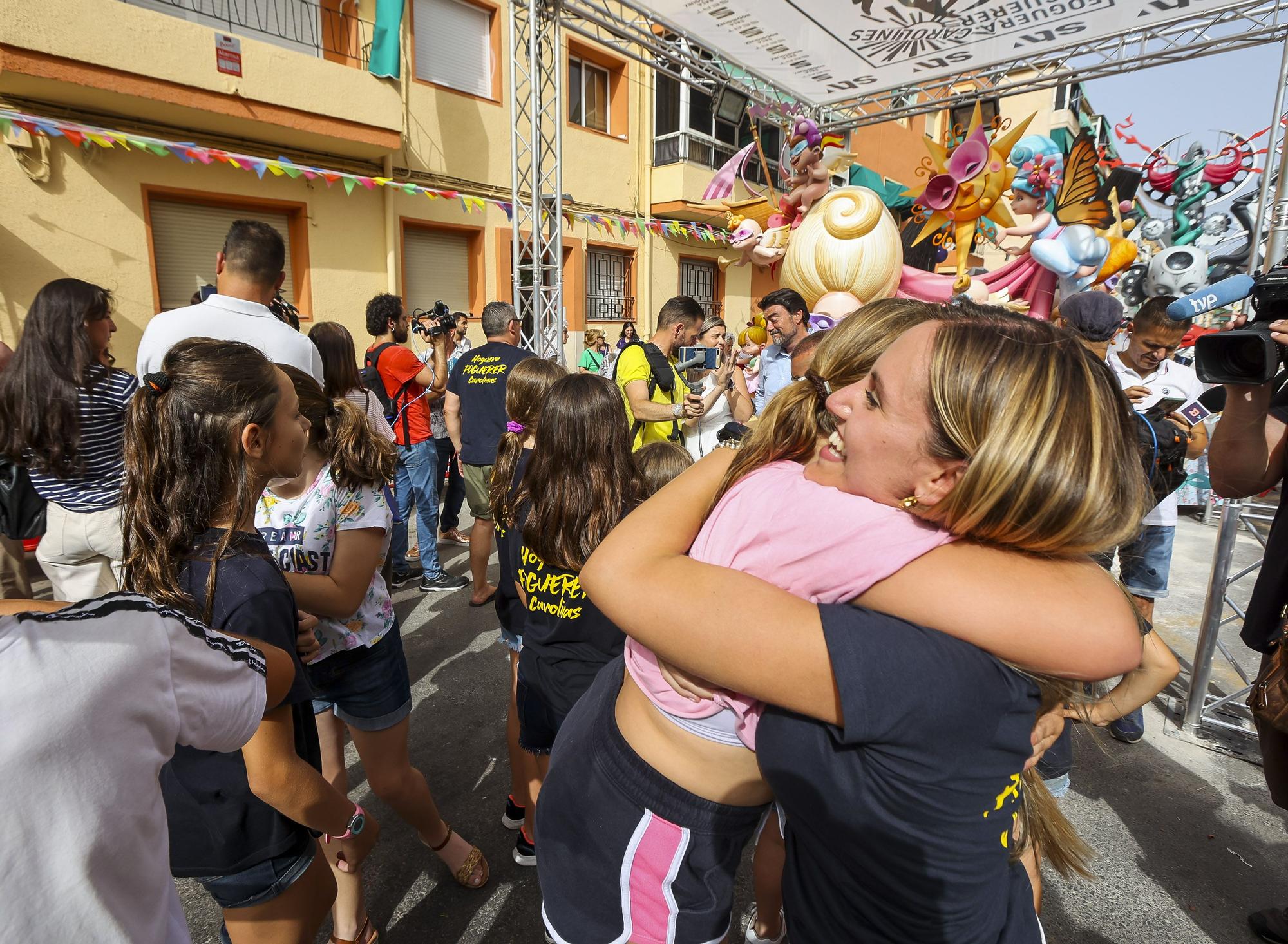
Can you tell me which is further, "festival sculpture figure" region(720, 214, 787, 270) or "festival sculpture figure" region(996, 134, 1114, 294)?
"festival sculpture figure" region(720, 214, 787, 270)

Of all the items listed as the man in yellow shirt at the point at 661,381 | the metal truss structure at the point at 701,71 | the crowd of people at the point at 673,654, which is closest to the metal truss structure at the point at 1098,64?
the metal truss structure at the point at 701,71

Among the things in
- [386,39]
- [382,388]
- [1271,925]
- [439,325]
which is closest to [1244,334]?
[1271,925]

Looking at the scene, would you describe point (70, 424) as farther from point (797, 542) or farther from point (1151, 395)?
point (1151, 395)

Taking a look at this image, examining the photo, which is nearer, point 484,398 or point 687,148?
point 484,398

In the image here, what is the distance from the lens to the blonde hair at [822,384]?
1051 mm

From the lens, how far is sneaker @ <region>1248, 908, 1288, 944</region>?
1904 millimetres

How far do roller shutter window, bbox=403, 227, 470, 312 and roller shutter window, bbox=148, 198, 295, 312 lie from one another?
1836 mm

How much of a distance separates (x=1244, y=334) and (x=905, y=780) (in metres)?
1.53

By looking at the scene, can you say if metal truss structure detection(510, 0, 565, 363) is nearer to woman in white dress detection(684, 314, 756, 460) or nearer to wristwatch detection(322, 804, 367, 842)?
woman in white dress detection(684, 314, 756, 460)

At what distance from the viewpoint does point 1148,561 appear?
3199 millimetres

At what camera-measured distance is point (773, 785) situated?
0.89 metres

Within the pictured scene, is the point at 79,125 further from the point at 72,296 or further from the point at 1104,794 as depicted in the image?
the point at 1104,794

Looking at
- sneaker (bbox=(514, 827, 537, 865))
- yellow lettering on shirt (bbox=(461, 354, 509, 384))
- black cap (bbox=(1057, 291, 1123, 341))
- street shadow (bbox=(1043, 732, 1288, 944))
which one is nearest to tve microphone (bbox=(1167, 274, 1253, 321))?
black cap (bbox=(1057, 291, 1123, 341))

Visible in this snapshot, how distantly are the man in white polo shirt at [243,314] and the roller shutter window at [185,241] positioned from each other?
16.3 feet
